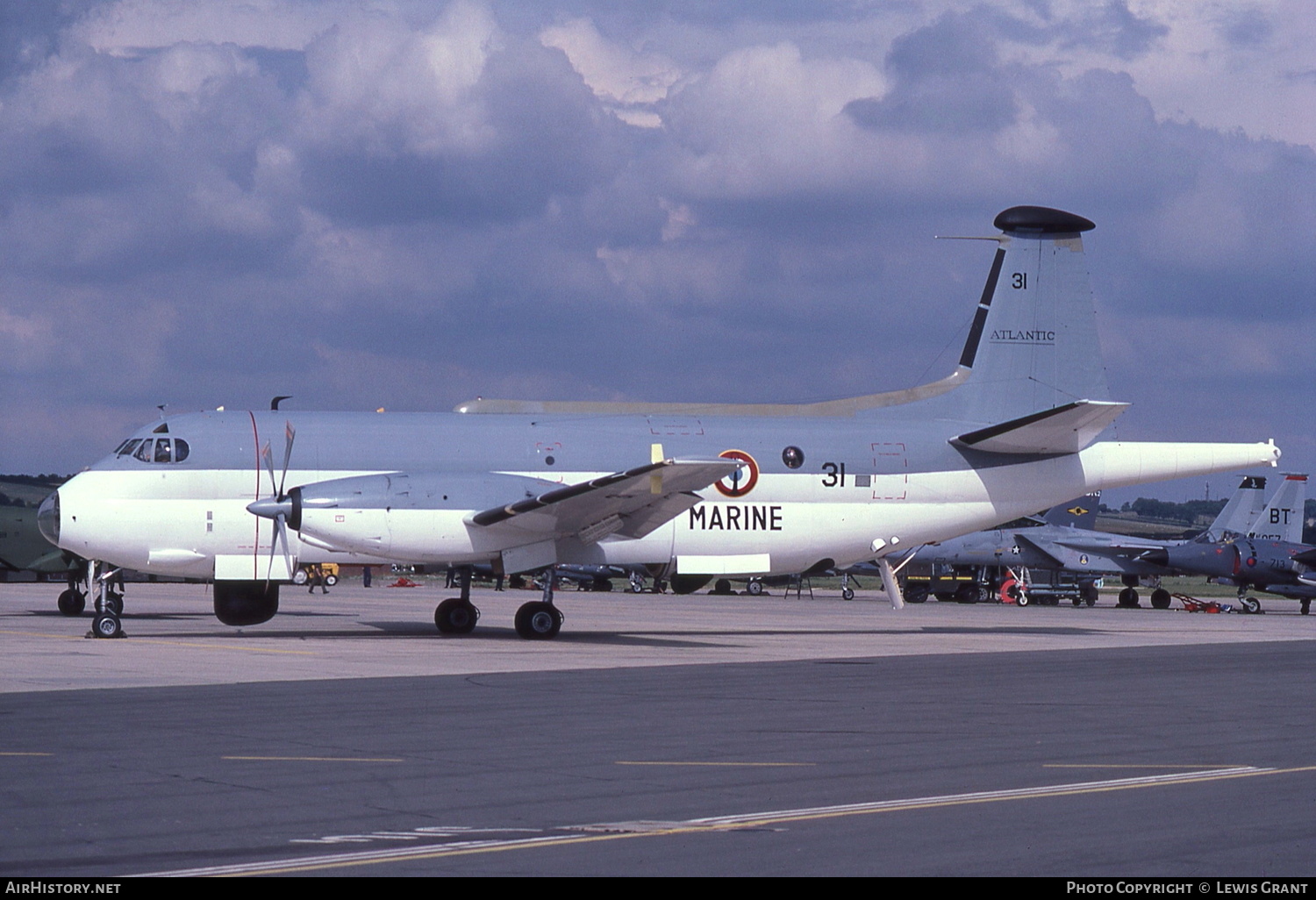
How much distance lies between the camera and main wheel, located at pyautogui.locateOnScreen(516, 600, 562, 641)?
24.0 metres

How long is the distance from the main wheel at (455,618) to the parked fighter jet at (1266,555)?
33.8m

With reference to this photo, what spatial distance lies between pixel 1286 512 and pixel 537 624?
4033 cm

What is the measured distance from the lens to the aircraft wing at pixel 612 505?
21453mm

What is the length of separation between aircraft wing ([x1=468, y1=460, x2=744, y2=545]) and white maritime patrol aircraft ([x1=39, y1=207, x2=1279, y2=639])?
5 cm

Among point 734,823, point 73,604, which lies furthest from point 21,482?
point 734,823

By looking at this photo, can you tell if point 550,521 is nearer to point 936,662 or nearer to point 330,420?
point 330,420

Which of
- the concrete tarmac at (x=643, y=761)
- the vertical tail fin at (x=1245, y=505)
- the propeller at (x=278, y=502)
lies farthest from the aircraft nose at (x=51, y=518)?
the vertical tail fin at (x=1245, y=505)

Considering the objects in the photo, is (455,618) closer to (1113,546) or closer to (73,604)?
(73,604)

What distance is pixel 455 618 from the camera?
2566 cm

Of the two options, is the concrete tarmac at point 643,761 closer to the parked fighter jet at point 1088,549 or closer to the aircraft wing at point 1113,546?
the aircraft wing at point 1113,546

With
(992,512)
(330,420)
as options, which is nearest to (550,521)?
(330,420)

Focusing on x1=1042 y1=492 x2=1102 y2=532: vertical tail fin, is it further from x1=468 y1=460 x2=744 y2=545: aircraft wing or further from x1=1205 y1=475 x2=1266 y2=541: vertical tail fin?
x1=468 y1=460 x2=744 y2=545: aircraft wing

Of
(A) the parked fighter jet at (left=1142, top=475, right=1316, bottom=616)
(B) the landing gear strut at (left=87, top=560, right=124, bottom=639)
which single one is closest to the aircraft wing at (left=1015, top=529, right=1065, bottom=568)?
(A) the parked fighter jet at (left=1142, top=475, right=1316, bottom=616)
